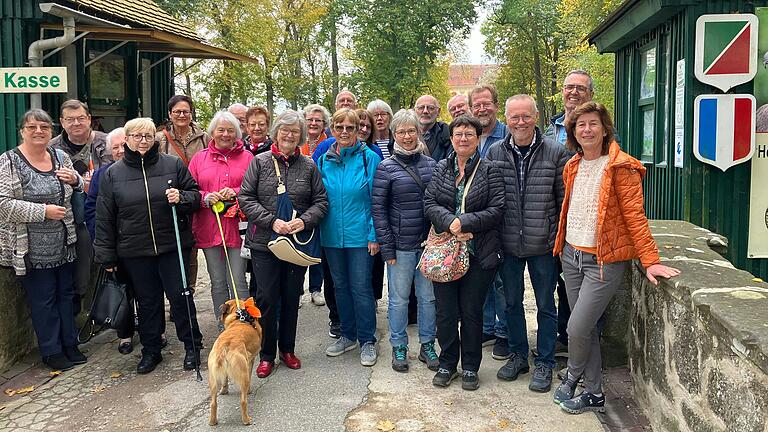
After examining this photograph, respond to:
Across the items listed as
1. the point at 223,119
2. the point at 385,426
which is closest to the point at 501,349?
the point at 385,426

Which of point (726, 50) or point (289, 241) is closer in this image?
point (289, 241)

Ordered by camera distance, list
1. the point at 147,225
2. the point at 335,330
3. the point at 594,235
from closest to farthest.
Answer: the point at 594,235 < the point at 147,225 < the point at 335,330

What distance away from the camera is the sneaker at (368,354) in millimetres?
5293

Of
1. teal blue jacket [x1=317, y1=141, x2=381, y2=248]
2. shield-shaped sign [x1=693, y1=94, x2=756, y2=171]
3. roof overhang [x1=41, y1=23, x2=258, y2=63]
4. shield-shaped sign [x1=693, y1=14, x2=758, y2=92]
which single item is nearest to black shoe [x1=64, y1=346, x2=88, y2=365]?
teal blue jacket [x1=317, y1=141, x2=381, y2=248]

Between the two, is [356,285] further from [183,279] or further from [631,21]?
[631,21]

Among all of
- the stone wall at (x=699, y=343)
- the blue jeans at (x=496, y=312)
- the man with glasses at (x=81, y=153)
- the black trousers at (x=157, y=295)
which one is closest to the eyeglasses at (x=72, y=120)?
the man with glasses at (x=81, y=153)

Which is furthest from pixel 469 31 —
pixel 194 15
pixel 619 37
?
pixel 619 37

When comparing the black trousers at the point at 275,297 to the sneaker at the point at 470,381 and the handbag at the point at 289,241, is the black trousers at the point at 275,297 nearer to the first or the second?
the handbag at the point at 289,241

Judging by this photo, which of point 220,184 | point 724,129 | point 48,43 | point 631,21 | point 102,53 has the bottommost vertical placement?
point 220,184

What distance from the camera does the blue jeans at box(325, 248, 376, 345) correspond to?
17.3 ft

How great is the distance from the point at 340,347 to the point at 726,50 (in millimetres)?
4060

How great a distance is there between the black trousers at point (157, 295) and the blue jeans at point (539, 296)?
8.35ft

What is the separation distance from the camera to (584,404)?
4297 millimetres

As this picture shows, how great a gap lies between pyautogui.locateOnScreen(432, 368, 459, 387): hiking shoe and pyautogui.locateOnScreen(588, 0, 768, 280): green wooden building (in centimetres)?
254
